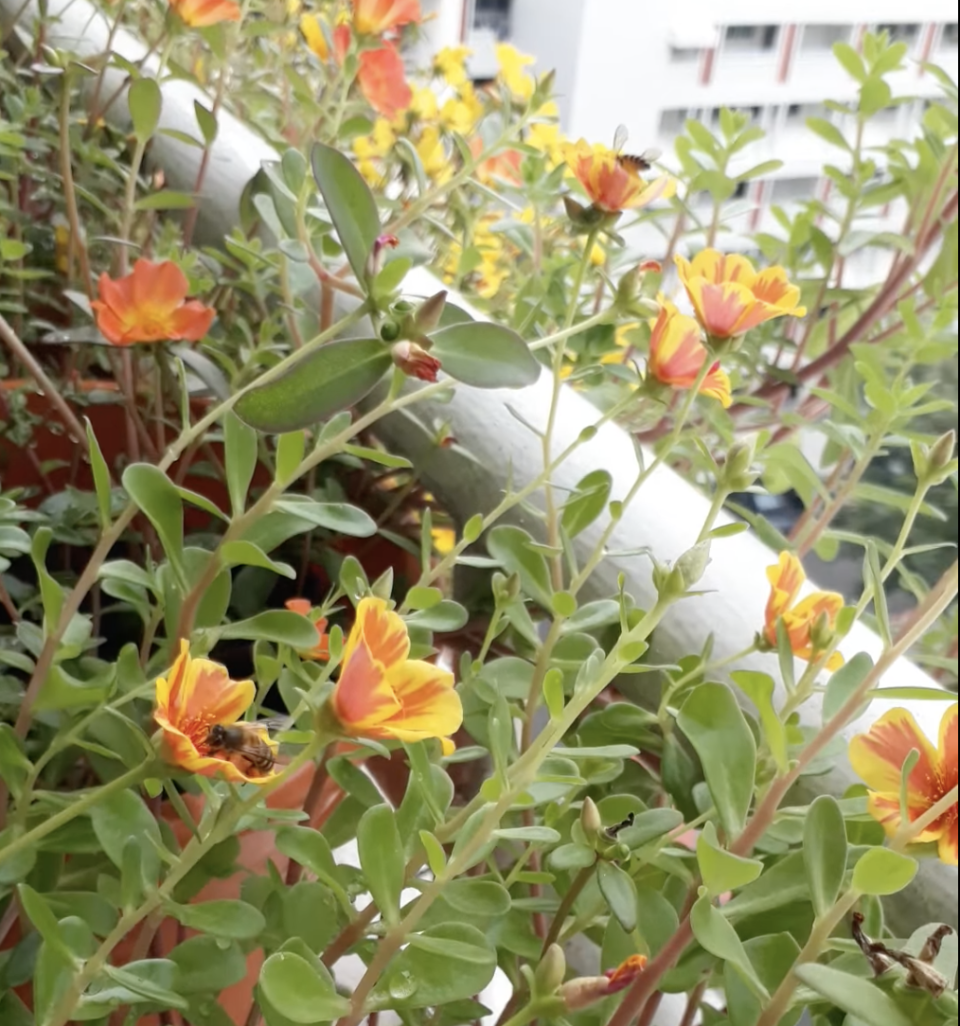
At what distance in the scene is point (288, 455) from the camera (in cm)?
33

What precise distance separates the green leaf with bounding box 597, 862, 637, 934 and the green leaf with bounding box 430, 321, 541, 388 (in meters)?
0.15

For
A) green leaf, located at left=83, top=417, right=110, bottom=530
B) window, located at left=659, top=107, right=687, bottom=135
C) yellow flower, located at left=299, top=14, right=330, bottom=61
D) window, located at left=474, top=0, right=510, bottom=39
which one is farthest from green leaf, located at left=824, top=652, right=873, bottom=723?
window, located at left=474, top=0, right=510, bottom=39

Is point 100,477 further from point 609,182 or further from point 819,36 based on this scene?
point 819,36

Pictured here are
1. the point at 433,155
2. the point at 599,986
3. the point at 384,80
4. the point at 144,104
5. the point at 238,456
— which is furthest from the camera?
the point at 433,155

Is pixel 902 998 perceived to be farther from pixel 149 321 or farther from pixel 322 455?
pixel 149 321

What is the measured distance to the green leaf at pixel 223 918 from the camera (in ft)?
0.97

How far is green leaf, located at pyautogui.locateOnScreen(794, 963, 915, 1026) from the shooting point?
24 centimetres

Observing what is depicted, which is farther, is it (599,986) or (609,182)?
(609,182)

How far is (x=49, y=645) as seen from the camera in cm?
32

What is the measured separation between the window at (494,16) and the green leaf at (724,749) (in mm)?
1236

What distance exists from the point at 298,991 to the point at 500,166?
63cm

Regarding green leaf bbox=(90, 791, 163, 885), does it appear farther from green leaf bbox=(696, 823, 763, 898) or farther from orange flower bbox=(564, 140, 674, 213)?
orange flower bbox=(564, 140, 674, 213)

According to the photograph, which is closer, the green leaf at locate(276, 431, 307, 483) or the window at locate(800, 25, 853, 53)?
the green leaf at locate(276, 431, 307, 483)

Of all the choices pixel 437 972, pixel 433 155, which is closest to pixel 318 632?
pixel 437 972
